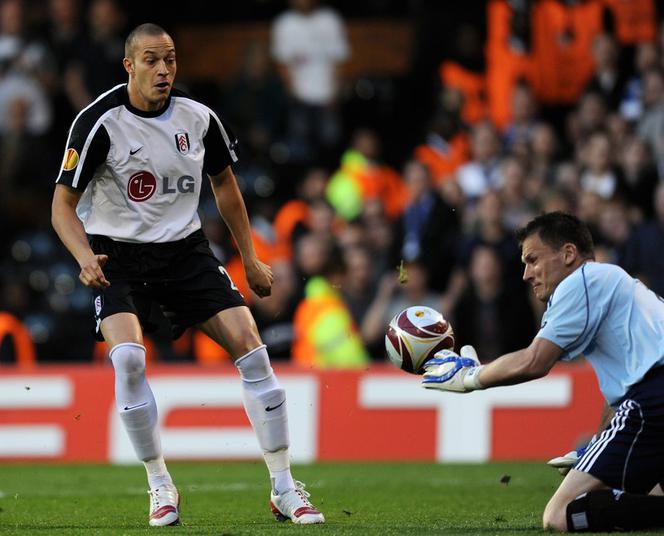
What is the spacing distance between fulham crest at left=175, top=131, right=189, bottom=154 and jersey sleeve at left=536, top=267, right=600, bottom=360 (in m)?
2.03

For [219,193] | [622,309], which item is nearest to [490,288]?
[219,193]

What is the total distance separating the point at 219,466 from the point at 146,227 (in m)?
4.42

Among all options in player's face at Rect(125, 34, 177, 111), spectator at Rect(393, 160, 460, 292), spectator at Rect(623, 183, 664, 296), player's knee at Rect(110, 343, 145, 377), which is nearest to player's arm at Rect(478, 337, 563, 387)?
player's knee at Rect(110, 343, 145, 377)

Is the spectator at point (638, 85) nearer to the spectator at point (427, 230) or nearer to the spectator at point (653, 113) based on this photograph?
the spectator at point (653, 113)

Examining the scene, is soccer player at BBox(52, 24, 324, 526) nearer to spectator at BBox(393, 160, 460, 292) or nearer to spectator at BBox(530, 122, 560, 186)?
spectator at BBox(393, 160, 460, 292)

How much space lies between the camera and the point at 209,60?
17297 millimetres

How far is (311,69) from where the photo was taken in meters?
15.3

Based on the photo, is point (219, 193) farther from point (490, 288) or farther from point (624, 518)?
point (490, 288)

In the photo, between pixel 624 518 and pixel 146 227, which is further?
pixel 146 227

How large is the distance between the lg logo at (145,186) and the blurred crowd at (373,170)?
184 inches

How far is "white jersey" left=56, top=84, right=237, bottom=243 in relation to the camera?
265 inches

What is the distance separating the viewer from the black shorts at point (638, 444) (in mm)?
6039

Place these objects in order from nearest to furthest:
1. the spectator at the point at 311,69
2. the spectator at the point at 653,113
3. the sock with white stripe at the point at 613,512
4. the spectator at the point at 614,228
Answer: the sock with white stripe at the point at 613,512 < the spectator at the point at 614,228 < the spectator at the point at 653,113 < the spectator at the point at 311,69

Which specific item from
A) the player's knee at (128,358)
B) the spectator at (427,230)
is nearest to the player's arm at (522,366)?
the player's knee at (128,358)
